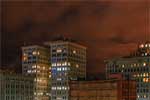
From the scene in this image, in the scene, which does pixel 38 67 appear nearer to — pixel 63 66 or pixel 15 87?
pixel 63 66

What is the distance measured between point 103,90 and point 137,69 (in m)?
53.4

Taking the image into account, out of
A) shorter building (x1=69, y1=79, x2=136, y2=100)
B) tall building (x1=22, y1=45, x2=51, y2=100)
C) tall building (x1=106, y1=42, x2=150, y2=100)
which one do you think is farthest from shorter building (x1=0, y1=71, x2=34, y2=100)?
shorter building (x1=69, y1=79, x2=136, y2=100)

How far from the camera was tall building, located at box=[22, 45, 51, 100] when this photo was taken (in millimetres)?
180875

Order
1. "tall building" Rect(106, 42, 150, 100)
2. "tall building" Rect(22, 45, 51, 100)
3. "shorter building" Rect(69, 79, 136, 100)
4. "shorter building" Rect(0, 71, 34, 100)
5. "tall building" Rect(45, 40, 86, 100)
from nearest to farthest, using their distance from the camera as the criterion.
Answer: "shorter building" Rect(69, 79, 136, 100) → "shorter building" Rect(0, 71, 34, 100) → "tall building" Rect(106, 42, 150, 100) → "tall building" Rect(45, 40, 86, 100) → "tall building" Rect(22, 45, 51, 100)

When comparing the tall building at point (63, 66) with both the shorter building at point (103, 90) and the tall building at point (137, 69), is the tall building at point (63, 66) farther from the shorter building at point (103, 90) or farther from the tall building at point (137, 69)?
the shorter building at point (103, 90)

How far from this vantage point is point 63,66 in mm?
171875

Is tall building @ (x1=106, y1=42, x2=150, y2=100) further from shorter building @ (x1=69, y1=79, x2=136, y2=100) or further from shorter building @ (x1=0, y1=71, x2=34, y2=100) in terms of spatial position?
shorter building @ (x1=69, y1=79, x2=136, y2=100)

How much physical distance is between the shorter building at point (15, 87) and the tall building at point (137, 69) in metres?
35.0

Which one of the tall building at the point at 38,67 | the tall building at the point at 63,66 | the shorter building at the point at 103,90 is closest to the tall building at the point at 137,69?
the tall building at the point at 63,66

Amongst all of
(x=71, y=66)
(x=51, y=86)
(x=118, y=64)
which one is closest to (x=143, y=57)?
(x=118, y=64)

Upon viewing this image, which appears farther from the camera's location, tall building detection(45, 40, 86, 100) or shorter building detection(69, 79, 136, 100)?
tall building detection(45, 40, 86, 100)

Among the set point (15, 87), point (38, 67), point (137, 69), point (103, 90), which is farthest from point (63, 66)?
point (103, 90)

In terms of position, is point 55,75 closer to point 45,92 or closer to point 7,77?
point 45,92

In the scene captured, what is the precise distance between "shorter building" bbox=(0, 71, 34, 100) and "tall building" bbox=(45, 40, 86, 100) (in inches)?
757
